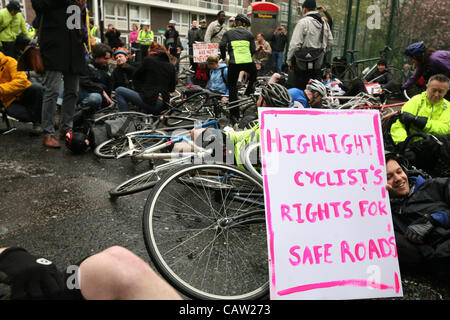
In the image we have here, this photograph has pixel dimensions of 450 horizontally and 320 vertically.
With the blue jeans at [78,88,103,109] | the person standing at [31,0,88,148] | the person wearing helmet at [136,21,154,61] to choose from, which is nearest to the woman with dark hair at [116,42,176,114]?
the blue jeans at [78,88,103,109]

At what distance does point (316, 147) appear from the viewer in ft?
6.31

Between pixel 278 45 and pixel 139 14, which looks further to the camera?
pixel 139 14

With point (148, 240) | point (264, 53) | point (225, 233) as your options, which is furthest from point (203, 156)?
point (264, 53)

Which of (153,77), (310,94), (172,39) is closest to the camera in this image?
(310,94)

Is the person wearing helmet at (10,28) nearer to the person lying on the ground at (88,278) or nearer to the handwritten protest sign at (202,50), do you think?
the handwritten protest sign at (202,50)

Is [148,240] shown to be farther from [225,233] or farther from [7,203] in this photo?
[7,203]

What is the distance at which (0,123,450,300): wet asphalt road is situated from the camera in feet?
8.11

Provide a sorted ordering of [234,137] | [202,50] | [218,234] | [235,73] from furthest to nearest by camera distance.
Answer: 1. [202,50]
2. [235,73]
3. [234,137]
4. [218,234]

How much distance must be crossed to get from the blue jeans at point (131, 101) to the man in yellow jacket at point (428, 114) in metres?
3.47

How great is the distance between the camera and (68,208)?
314 centimetres

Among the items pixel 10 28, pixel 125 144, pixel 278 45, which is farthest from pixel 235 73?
pixel 278 45

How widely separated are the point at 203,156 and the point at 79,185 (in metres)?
1.63

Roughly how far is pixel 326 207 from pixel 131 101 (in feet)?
14.1

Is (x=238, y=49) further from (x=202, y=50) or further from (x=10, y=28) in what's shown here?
(x=10, y=28)
